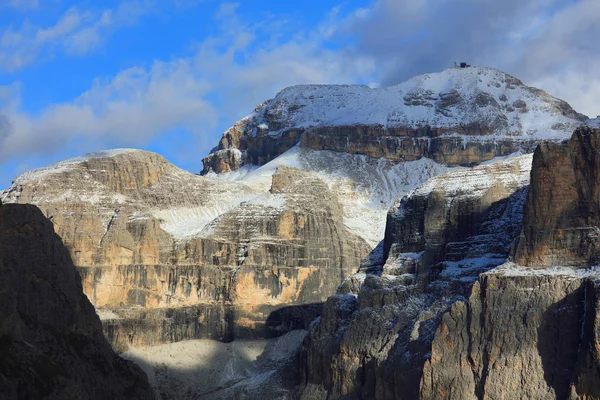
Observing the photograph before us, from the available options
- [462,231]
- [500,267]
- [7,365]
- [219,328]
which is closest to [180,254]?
[219,328]

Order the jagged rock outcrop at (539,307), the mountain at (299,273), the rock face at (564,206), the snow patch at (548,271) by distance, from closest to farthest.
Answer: the jagged rock outcrop at (539,307)
the snow patch at (548,271)
the rock face at (564,206)
the mountain at (299,273)

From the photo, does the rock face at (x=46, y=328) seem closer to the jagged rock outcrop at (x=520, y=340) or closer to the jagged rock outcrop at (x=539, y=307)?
the jagged rock outcrop at (x=520, y=340)

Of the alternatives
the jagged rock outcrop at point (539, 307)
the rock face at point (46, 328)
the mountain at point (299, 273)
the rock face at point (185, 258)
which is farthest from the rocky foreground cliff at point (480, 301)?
the rock face at point (185, 258)

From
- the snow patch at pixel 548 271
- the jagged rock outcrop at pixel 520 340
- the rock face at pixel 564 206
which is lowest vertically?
the jagged rock outcrop at pixel 520 340

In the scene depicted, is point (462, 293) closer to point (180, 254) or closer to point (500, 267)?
point (500, 267)

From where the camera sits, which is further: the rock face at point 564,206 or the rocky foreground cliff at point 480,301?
the rock face at point 564,206

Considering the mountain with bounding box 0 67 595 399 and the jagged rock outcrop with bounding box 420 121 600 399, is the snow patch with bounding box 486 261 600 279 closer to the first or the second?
the jagged rock outcrop with bounding box 420 121 600 399

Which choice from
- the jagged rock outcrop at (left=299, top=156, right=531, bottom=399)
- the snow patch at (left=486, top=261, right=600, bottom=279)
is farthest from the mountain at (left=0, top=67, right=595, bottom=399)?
the snow patch at (left=486, top=261, right=600, bottom=279)

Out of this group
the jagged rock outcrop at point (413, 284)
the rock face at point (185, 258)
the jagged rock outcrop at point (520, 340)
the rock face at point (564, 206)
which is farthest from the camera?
the rock face at point (185, 258)
